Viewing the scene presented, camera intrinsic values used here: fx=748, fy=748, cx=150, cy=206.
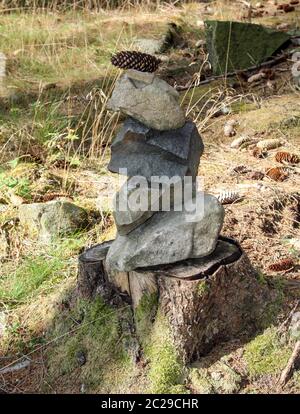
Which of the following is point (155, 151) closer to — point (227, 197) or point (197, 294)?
point (197, 294)

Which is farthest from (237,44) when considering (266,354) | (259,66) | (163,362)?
(163,362)

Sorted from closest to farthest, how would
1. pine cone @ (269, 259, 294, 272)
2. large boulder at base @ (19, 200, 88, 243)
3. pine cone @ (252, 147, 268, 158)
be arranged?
1. pine cone @ (269, 259, 294, 272)
2. large boulder at base @ (19, 200, 88, 243)
3. pine cone @ (252, 147, 268, 158)

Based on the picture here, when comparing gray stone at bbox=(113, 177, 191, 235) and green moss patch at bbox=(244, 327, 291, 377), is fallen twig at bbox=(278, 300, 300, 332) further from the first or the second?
gray stone at bbox=(113, 177, 191, 235)

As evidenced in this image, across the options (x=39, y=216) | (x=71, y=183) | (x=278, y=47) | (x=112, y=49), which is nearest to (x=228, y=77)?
(x=278, y=47)

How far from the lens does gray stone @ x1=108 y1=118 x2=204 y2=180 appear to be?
9.56 ft

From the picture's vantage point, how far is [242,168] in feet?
15.6

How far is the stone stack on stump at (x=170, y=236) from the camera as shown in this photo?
9.52 ft

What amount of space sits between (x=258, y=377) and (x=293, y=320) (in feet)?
0.99

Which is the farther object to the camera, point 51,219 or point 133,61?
point 51,219

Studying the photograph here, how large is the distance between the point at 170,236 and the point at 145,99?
0.55 m

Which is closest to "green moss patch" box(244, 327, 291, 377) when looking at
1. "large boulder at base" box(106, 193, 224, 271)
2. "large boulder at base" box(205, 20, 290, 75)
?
"large boulder at base" box(106, 193, 224, 271)

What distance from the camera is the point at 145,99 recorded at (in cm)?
286

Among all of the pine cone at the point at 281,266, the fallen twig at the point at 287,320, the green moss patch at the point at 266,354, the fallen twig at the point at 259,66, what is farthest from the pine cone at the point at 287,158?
the green moss patch at the point at 266,354
